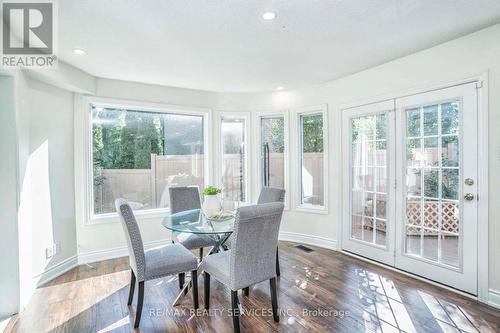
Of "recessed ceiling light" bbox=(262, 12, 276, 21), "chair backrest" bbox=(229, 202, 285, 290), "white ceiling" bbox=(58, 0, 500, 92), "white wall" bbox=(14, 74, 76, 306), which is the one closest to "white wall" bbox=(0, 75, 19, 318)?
"white wall" bbox=(14, 74, 76, 306)

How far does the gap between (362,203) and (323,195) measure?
2.16 ft

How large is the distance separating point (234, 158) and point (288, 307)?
2.72 meters

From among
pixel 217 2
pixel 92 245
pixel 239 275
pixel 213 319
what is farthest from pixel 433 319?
pixel 92 245

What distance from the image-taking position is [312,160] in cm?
431

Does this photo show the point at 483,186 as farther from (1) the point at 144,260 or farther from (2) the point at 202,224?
(1) the point at 144,260

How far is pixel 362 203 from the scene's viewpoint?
363 cm

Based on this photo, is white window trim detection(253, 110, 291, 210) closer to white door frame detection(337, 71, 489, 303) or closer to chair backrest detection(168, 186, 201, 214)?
chair backrest detection(168, 186, 201, 214)

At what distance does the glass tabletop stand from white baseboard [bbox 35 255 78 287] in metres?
1.58

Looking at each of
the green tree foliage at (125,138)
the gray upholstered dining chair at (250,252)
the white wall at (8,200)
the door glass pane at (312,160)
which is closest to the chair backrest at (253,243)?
the gray upholstered dining chair at (250,252)

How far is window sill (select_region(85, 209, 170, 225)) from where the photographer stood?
3.64 m

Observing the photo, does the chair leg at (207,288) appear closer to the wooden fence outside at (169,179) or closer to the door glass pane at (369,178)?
the wooden fence outside at (169,179)

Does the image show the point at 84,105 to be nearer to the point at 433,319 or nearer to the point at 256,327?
the point at 256,327
